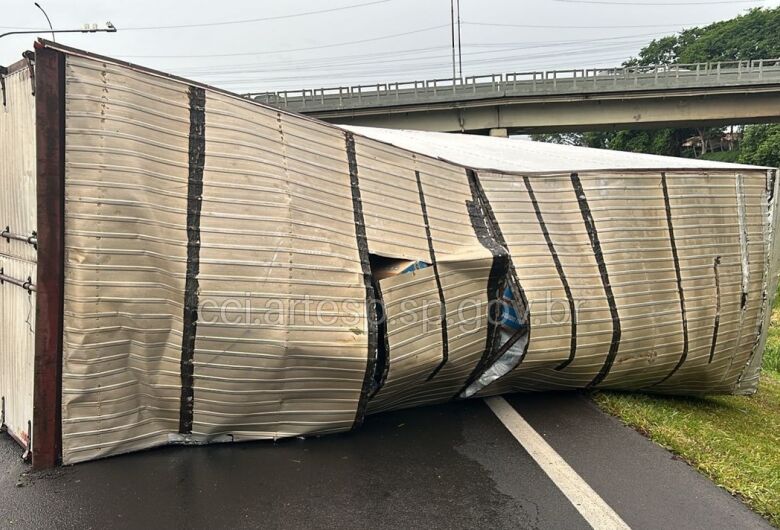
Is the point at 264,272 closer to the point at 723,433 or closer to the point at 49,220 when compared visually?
the point at 49,220

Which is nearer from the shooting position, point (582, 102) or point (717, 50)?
point (582, 102)

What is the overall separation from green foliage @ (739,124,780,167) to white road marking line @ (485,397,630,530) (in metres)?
34.8

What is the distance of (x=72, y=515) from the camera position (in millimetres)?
2703

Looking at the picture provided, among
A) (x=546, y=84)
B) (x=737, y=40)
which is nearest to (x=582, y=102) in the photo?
(x=546, y=84)

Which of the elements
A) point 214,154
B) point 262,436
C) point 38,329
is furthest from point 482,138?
point 38,329

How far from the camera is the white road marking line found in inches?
104

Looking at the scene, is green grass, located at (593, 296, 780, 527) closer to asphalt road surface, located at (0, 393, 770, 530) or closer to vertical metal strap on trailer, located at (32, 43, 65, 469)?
asphalt road surface, located at (0, 393, 770, 530)

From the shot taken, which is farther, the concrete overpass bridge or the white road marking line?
the concrete overpass bridge

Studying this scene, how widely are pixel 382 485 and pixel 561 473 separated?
3.28 feet

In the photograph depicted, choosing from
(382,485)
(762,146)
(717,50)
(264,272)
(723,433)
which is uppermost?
(717,50)

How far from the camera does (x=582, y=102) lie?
25734 mm

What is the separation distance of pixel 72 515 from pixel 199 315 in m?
1.13

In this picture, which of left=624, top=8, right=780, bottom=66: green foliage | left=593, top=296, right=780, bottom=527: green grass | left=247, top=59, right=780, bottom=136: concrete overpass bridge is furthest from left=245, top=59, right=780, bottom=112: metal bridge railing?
left=624, top=8, right=780, bottom=66: green foliage

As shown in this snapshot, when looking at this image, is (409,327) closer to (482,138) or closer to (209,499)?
(209,499)
